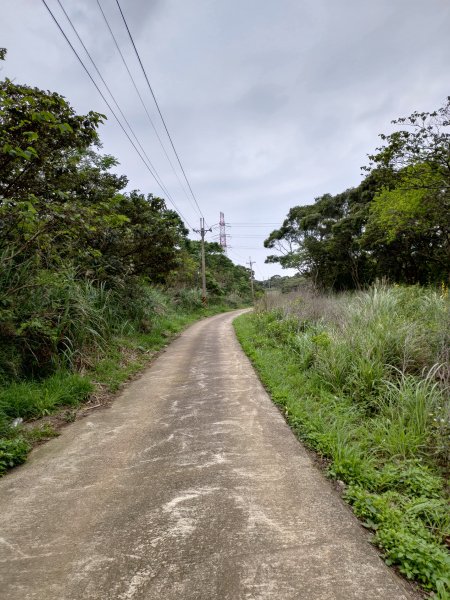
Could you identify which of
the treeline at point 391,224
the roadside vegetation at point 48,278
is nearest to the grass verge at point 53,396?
the roadside vegetation at point 48,278

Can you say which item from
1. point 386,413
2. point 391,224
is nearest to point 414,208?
point 391,224

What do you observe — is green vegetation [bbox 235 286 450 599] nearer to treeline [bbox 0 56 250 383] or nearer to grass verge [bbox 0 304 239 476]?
grass verge [bbox 0 304 239 476]

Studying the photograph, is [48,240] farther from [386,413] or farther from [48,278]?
[386,413]

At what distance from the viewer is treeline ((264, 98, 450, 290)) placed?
511 inches

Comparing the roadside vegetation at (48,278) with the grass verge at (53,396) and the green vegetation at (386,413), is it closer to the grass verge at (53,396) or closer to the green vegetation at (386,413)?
the grass verge at (53,396)

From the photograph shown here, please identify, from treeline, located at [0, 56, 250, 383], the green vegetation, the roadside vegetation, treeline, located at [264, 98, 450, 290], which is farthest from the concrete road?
treeline, located at [264, 98, 450, 290]

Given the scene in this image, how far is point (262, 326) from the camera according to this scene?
37.9 ft

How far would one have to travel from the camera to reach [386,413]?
3742 millimetres

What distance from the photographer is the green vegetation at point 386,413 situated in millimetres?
2154

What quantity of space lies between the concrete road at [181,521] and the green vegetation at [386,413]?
217mm

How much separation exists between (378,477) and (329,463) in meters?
0.45

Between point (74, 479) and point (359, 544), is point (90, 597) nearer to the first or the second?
point (74, 479)

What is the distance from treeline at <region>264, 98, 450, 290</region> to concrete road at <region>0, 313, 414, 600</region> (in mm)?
12854

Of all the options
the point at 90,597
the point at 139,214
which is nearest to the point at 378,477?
the point at 90,597
